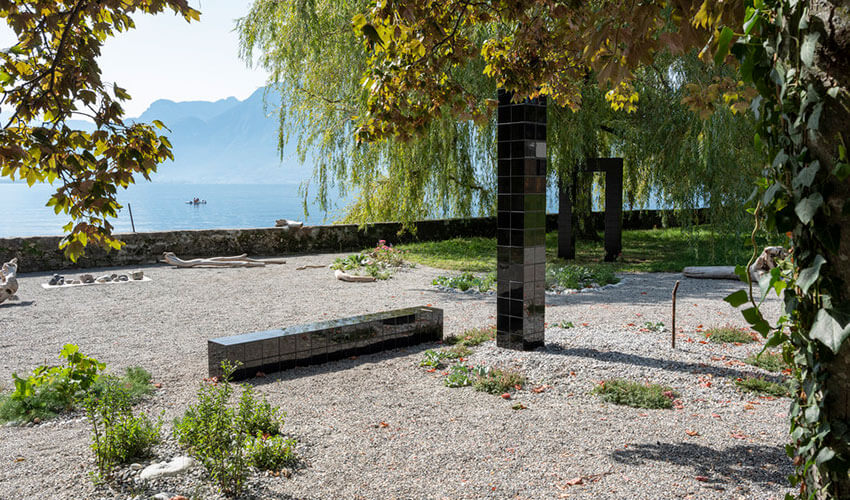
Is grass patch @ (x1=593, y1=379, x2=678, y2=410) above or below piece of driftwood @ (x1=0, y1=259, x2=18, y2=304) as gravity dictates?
below

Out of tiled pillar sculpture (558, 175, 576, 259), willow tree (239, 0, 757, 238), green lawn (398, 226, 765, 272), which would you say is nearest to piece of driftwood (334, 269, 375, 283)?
green lawn (398, 226, 765, 272)

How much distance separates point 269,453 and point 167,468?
1.74 ft

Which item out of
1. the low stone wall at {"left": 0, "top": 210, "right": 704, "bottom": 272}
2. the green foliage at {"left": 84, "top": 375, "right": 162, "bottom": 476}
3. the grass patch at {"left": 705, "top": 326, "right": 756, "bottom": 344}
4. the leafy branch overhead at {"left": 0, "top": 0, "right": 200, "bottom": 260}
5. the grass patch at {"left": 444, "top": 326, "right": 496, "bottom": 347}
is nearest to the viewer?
the leafy branch overhead at {"left": 0, "top": 0, "right": 200, "bottom": 260}

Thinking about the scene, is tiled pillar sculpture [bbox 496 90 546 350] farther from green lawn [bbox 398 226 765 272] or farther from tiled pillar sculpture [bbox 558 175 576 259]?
tiled pillar sculpture [bbox 558 175 576 259]

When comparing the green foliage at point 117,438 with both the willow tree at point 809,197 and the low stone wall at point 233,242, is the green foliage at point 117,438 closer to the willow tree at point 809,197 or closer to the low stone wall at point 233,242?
the willow tree at point 809,197

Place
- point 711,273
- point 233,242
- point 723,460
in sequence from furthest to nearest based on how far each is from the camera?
point 233,242 → point 711,273 → point 723,460

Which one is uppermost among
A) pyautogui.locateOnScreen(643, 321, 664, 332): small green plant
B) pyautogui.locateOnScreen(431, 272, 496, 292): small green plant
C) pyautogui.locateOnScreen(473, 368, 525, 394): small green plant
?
pyautogui.locateOnScreen(431, 272, 496, 292): small green plant

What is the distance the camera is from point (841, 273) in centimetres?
143

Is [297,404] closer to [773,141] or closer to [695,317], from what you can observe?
[773,141]

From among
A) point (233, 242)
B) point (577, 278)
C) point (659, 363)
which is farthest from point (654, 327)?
point (233, 242)

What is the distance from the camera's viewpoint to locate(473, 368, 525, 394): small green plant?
480 cm

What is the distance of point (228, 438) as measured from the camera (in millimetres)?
3191

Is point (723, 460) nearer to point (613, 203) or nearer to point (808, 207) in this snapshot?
point (808, 207)

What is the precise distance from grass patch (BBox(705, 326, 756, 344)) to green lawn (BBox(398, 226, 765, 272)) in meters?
5.09
